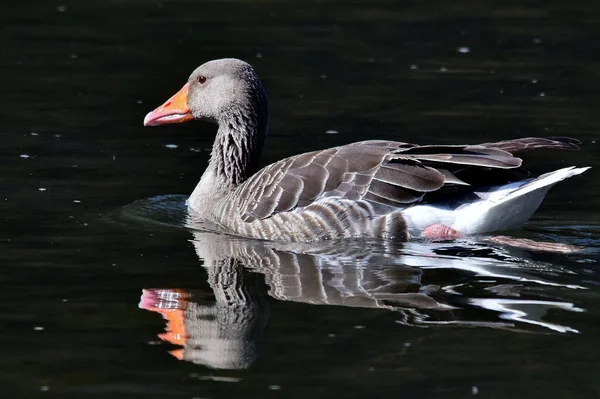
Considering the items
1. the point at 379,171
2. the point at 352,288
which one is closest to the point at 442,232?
the point at 379,171

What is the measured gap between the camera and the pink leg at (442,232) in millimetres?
10273

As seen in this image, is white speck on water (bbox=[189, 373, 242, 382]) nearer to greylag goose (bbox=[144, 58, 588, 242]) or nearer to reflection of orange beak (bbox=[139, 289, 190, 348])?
reflection of orange beak (bbox=[139, 289, 190, 348])

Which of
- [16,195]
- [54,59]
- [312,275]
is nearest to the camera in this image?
[312,275]

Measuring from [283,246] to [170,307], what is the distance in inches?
84.0

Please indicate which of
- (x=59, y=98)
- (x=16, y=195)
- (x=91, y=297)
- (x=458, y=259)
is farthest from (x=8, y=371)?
(x=59, y=98)

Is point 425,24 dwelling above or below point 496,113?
above

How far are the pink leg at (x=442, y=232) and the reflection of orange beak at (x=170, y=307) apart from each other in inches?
97.3

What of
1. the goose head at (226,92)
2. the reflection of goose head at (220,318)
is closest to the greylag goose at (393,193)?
the goose head at (226,92)

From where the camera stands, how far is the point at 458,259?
9.79m

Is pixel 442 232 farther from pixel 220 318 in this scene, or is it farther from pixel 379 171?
pixel 220 318

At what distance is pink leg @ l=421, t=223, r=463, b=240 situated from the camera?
1027cm

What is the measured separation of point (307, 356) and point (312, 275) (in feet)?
6.32

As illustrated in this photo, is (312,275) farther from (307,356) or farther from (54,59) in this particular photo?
(54,59)

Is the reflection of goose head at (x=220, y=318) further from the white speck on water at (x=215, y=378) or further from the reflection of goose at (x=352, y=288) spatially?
the white speck on water at (x=215, y=378)
